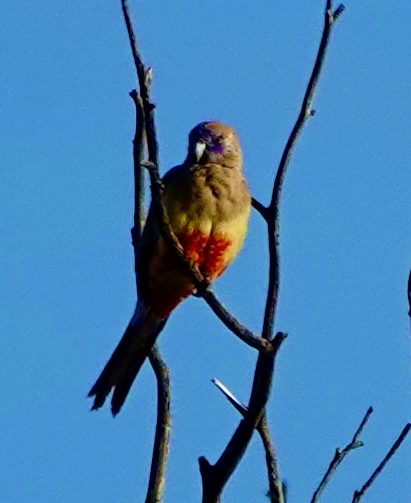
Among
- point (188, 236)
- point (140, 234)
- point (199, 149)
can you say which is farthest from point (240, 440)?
point (199, 149)

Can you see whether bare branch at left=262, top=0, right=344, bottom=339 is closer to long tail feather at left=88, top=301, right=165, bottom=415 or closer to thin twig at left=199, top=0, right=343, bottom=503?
thin twig at left=199, top=0, right=343, bottom=503

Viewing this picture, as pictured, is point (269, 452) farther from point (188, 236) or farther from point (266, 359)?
point (188, 236)

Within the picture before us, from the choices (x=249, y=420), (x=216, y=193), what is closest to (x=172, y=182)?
(x=216, y=193)

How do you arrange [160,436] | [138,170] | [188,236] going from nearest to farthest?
[160,436], [138,170], [188,236]

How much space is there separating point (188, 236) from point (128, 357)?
80 cm

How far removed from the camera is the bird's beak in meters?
5.41

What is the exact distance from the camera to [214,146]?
5.51m

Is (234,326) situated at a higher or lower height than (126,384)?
lower

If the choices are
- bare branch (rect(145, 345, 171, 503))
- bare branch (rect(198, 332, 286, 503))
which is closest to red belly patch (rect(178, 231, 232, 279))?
bare branch (rect(145, 345, 171, 503))

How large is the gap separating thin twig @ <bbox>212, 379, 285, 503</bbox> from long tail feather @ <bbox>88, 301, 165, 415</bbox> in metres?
1.75

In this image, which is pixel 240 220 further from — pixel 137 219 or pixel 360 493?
pixel 360 493

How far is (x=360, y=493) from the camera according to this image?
3156mm

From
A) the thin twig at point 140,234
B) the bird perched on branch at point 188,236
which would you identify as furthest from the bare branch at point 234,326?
the bird perched on branch at point 188,236

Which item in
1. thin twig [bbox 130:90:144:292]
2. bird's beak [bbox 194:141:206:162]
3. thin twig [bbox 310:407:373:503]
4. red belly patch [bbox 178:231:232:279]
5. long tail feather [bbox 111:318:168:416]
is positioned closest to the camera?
thin twig [bbox 310:407:373:503]
